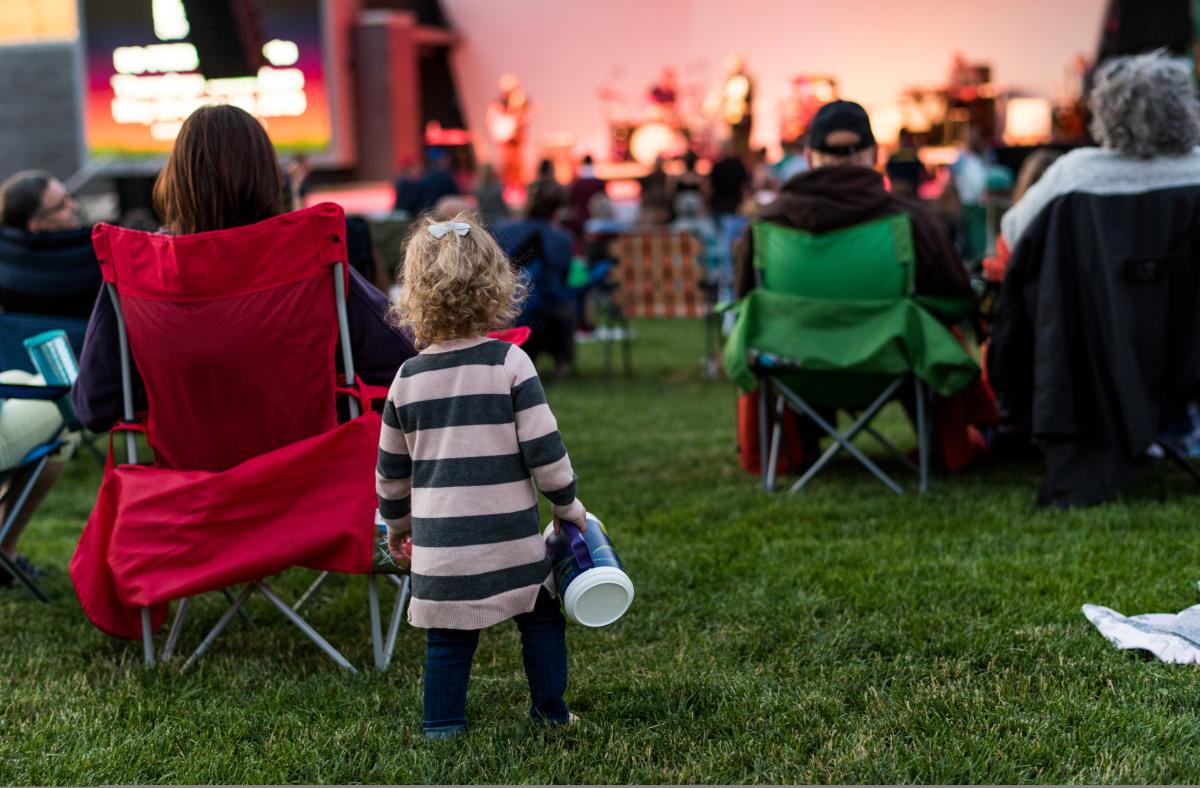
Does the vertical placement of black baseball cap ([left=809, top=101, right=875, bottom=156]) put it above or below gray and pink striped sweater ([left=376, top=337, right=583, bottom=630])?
above

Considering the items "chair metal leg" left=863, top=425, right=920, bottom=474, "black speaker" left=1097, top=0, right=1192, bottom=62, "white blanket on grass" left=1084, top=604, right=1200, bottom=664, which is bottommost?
"chair metal leg" left=863, top=425, right=920, bottom=474

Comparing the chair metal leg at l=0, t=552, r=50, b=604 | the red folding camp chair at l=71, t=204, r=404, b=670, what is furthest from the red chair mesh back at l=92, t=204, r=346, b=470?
the chair metal leg at l=0, t=552, r=50, b=604

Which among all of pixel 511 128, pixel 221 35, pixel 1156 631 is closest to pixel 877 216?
pixel 1156 631

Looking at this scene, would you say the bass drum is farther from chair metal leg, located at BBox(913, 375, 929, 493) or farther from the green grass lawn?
the green grass lawn

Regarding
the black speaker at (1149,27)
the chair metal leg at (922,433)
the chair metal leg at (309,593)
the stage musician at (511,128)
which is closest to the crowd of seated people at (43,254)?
the chair metal leg at (309,593)

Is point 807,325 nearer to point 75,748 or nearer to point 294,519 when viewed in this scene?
point 294,519

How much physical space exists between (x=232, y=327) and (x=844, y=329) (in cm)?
216

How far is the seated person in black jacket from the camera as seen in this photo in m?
4.77

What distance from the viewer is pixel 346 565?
9.36ft

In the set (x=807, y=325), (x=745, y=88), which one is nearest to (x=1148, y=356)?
(x=807, y=325)

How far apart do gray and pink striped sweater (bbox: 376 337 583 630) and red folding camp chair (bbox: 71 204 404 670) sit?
20.4 inches

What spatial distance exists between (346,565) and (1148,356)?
256cm

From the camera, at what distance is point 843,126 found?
4500 millimetres

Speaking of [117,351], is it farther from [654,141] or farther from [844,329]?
[654,141]
